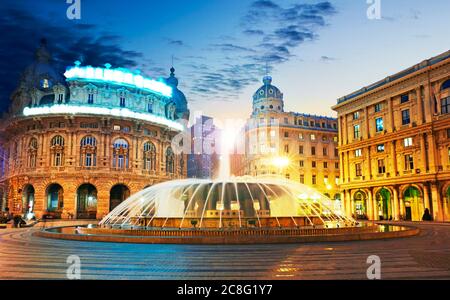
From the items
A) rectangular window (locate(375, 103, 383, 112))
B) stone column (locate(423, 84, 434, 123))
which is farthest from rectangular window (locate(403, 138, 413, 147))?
rectangular window (locate(375, 103, 383, 112))

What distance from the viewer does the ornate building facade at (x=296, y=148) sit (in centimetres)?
6756

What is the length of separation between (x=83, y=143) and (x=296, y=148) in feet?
117

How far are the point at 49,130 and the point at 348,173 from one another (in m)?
38.6

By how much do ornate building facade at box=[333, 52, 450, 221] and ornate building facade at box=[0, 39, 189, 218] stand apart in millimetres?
25893

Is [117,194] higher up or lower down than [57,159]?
lower down

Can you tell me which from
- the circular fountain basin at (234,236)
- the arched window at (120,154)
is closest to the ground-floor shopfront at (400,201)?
the circular fountain basin at (234,236)

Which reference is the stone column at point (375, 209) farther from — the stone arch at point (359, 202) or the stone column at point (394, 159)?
the stone column at point (394, 159)

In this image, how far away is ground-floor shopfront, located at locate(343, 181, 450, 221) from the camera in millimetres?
36844

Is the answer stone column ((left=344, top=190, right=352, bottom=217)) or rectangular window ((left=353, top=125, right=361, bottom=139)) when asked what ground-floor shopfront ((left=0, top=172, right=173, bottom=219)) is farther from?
rectangular window ((left=353, top=125, right=361, bottom=139))

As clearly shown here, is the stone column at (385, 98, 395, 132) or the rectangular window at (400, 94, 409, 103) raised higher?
the rectangular window at (400, 94, 409, 103)

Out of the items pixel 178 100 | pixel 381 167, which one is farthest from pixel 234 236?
pixel 178 100

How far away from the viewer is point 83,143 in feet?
164

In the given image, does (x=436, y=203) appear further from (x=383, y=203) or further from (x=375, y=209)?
(x=383, y=203)

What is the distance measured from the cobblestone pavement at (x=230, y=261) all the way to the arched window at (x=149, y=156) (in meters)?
40.6
